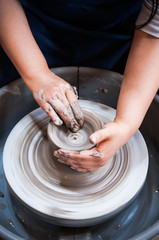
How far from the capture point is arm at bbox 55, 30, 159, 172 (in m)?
1.11

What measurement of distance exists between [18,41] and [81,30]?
1.43 ft

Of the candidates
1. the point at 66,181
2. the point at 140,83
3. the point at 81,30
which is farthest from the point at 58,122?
the point at 81,30

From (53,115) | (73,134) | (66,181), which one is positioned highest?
(53,115)

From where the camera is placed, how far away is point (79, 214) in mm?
1108

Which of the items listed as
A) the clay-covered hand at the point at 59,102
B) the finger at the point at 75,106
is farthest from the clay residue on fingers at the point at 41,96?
the finger at the point at 75,106

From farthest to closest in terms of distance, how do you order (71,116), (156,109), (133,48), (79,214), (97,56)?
(97,56) → (156,109) → (133,48) → (71,116) → (79,214)

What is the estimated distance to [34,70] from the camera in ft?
4.47

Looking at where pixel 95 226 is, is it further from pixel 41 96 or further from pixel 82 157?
pixel 41 96

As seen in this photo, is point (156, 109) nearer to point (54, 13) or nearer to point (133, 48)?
point (133, 48)

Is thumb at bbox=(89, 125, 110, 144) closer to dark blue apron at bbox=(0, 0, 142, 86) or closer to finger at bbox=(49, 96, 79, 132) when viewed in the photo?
finger at bbox=(49, 96, 79, 132)

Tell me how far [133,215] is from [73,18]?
1151 millimetres

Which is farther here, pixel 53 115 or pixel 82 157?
pixel 53 115

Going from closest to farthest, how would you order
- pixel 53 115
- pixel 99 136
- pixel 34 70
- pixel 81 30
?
pixel 99 136 < pixel 53 115 < pixel 34 70 < pixel 81 30

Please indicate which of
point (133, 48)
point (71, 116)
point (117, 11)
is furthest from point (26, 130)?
point (117, 11)
